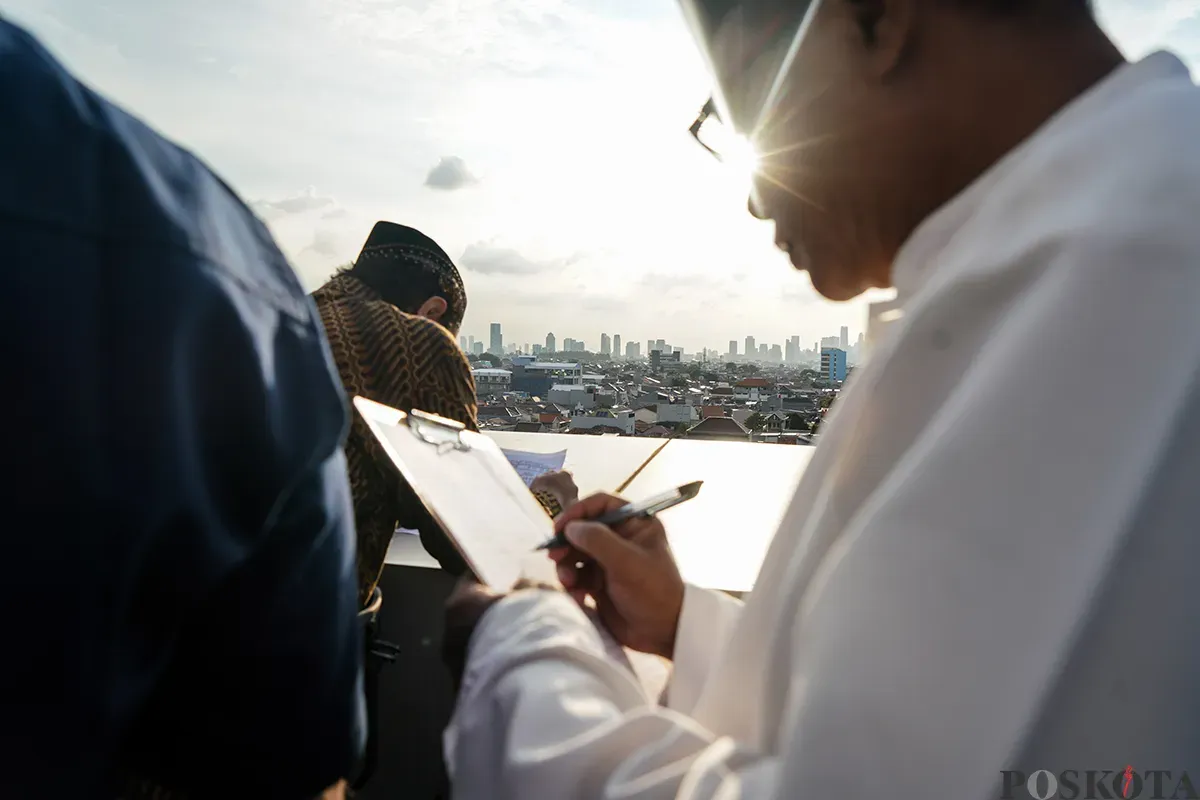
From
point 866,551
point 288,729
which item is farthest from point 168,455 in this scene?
point 866,551

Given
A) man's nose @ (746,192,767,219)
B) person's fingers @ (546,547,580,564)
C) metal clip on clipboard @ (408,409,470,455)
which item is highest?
man's nose @ (746,192,767,219)

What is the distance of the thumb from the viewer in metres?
0.76

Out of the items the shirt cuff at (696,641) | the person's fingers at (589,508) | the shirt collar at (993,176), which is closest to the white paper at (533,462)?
the person's fingers at (589,508)

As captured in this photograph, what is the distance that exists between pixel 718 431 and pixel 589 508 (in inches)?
96.2

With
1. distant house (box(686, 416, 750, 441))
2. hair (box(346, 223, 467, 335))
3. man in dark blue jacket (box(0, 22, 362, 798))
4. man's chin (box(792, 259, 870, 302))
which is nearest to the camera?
man in dark blue jacket (box(0, 22, 362, 798))

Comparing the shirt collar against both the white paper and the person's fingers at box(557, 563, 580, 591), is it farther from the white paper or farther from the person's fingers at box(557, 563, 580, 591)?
the white paper

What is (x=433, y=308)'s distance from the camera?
1704 mm

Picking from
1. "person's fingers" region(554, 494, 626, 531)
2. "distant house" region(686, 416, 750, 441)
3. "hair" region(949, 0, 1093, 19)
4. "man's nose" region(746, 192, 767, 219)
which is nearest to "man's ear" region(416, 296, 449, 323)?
"person's fingers" region(554, 494, 626, 531)

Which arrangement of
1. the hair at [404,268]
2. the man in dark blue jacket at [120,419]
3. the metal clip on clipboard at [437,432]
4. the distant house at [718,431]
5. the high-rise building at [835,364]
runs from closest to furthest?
the man in dark blue jacket at [120,419] → the metal clip on clipboard at [437,432] → the hair at [404,268] → the distant house at [718,431] → the high-rise building at [835,364]

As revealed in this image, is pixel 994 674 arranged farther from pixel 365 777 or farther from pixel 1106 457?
pixel 365 777

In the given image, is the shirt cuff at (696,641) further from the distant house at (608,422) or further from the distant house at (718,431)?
the distant house at (608,422)

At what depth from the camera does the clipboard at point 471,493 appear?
2.61 feet

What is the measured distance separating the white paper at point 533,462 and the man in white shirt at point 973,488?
3.74 feet

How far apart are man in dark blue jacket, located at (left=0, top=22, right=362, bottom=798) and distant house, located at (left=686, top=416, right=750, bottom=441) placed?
2581 mm
